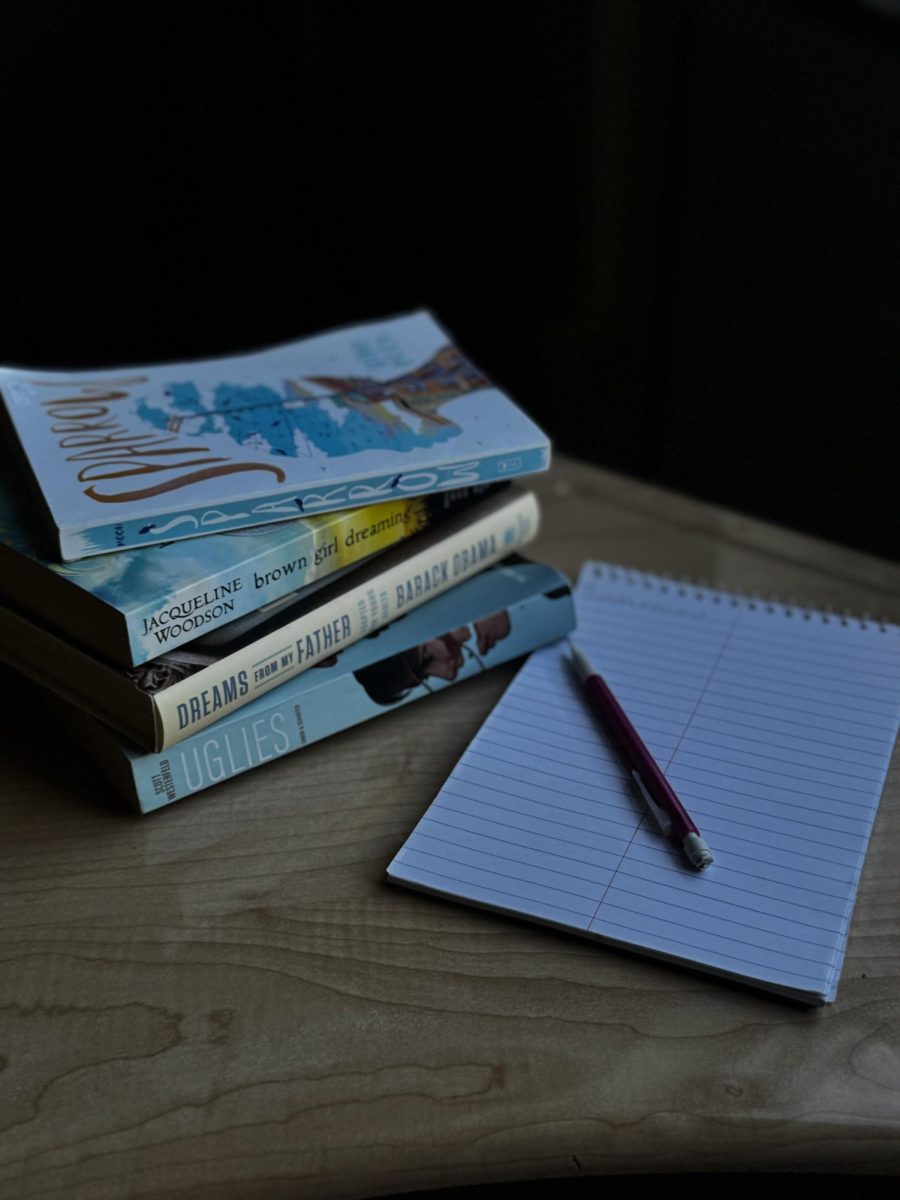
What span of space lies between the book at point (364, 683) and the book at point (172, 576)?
49 millimetres

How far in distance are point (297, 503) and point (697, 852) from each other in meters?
0.26

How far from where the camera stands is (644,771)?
24.0 inches

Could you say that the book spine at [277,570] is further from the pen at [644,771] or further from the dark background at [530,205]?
the dark background at [530,205]

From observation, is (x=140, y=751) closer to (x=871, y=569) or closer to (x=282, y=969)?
(x=282, y=969)

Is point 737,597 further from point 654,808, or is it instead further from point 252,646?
point 252,646

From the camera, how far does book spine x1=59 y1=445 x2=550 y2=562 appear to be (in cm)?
59

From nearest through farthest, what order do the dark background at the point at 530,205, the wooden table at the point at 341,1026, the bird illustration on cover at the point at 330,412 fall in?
1. the wooden table at the point at 341,1026
2. the bird illustration on cover at the point at 330,412
3. the dark background at the point at 530,205

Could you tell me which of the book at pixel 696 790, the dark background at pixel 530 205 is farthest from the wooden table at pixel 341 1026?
the dark background at pixel 530 205

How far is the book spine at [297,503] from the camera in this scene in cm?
59

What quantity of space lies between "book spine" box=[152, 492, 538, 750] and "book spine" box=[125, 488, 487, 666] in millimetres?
17

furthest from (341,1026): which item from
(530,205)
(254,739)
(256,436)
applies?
(530,205)

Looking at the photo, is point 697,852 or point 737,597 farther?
point 737,597

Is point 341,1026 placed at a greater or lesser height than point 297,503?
lesser

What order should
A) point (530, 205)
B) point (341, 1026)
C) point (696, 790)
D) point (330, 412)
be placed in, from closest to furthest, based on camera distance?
point (341, 1026) < point (696, 790) < point (330, 412) < point (530, 205)
